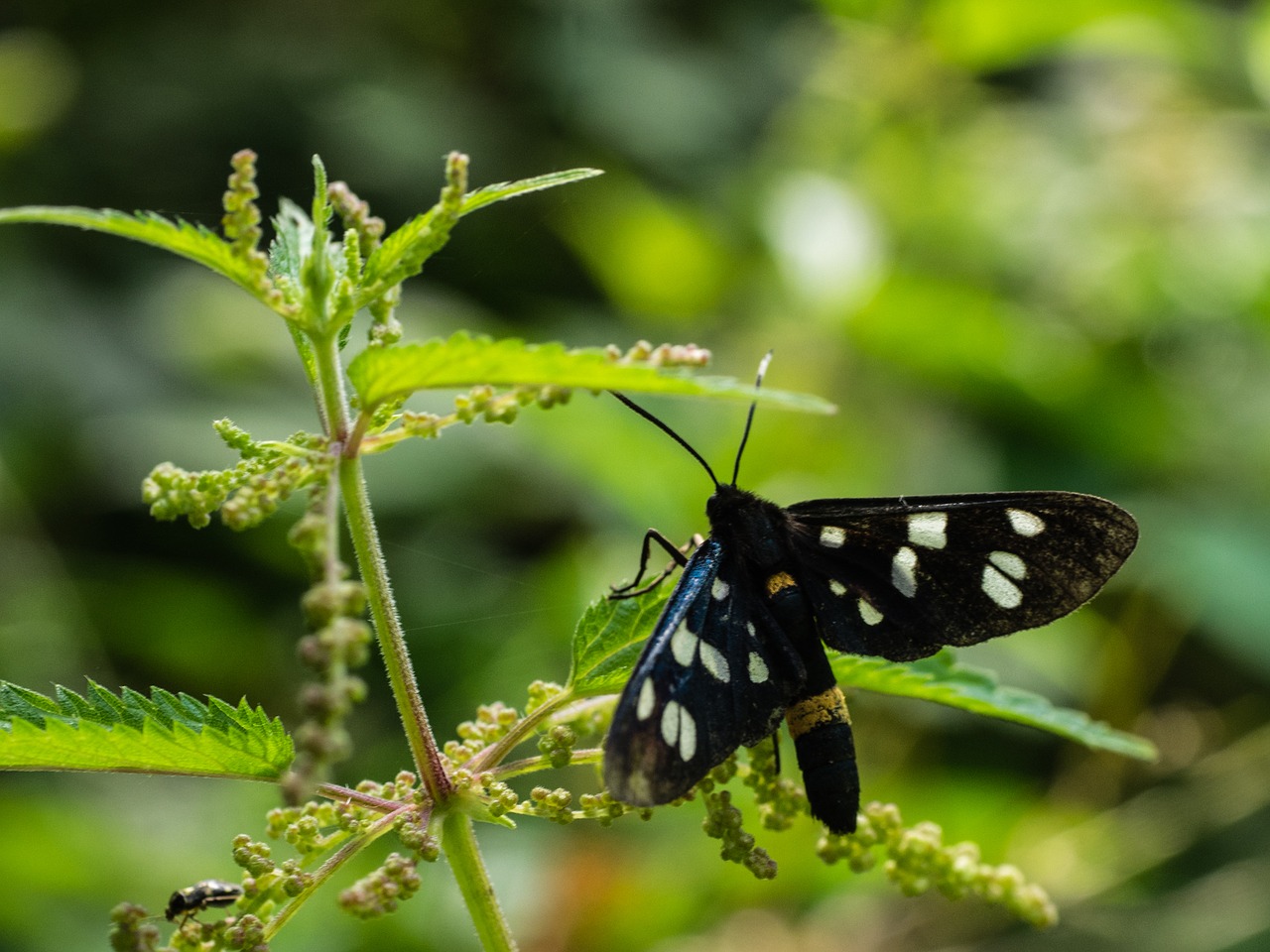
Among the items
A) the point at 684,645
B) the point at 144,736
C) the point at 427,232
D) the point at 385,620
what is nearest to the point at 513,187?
the point at 427,232

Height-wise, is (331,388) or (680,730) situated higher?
(331,388)

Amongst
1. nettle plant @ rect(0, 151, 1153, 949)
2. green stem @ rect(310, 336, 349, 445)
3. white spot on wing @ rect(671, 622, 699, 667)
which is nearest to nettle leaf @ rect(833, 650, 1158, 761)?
nettle plant @ rect(0, 151, 1153, 949)

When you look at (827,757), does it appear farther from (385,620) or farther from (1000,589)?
(385,620)

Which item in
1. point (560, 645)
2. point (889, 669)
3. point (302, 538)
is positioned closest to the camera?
point (302, 538)

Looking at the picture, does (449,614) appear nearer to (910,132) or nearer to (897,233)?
(897,233)

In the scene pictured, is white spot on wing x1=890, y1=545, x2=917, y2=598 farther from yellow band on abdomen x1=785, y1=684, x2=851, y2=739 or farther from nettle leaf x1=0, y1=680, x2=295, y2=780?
nettle leaf x1=0, y1=680, x2=295, y2=780

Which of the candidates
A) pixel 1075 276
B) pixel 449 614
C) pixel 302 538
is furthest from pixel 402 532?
pixel 302 538
